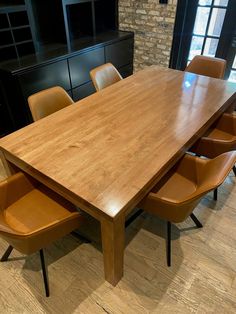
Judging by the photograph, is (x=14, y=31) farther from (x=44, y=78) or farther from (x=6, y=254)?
(x=6, y=254)

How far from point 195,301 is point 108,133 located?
3.74ft

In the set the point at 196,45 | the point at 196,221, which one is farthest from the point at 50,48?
the point at 196,221

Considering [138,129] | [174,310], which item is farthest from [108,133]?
[174,310]

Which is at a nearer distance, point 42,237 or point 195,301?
point 42,237

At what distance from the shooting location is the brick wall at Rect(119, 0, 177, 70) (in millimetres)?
3125

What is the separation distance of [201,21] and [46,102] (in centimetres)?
246

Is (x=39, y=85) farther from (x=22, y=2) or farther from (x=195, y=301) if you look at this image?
(x=195, y=301)

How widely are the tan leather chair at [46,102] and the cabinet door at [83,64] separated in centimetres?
100

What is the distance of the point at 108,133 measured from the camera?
1.51m

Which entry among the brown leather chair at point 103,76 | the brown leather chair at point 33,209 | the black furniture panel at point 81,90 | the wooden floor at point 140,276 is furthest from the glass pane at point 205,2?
the brown leather chair at point 33,209

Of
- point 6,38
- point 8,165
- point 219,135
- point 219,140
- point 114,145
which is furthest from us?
point 6,38

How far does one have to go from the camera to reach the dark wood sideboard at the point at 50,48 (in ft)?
7.84

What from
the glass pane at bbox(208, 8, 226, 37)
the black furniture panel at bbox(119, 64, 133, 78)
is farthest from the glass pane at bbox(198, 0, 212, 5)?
the black furniture panel at bbox(119, 64, 133, 78)

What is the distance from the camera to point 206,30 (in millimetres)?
3090
